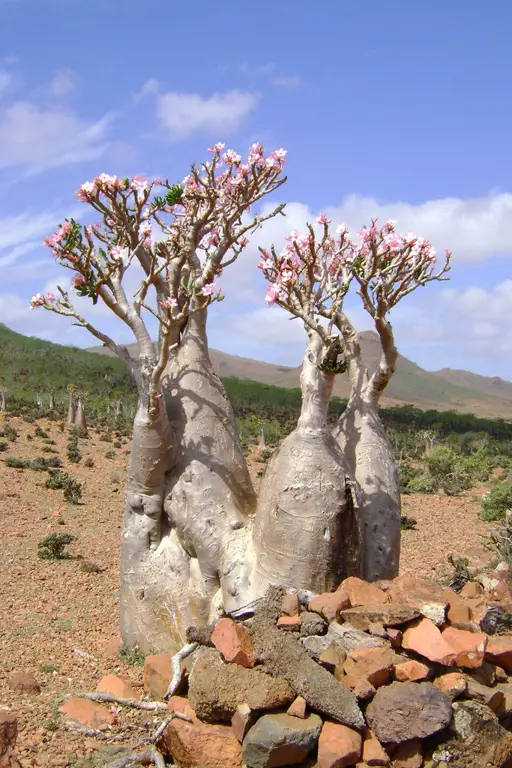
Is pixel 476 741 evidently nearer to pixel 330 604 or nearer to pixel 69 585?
pixel 330 604

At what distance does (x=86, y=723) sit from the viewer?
163 inches

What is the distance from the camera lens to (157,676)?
4.54 m

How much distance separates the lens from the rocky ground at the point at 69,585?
423 centimetres

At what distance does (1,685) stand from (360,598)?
2384mm

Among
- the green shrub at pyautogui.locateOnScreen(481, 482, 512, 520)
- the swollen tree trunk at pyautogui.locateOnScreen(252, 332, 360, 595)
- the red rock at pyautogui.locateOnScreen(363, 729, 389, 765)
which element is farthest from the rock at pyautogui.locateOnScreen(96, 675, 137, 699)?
the green shrub at pyautogui.locateOnScreen(481, 482, 512, 520)

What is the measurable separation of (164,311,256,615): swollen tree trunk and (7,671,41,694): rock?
4.22ft

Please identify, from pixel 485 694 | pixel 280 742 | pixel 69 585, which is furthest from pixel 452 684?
pixel 69 585

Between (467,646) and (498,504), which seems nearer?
(467,646)

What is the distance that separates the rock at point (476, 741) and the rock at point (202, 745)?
106 centimetres

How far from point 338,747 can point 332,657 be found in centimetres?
47

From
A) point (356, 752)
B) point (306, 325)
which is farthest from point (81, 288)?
point (356, 752)

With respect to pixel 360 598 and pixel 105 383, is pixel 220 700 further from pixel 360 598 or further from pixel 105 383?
pixel 105 383

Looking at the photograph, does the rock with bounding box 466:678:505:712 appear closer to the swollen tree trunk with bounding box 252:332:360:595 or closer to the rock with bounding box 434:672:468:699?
the rock with bounding box 434:672:468:699

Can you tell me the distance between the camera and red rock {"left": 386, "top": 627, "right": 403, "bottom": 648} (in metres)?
3.94
